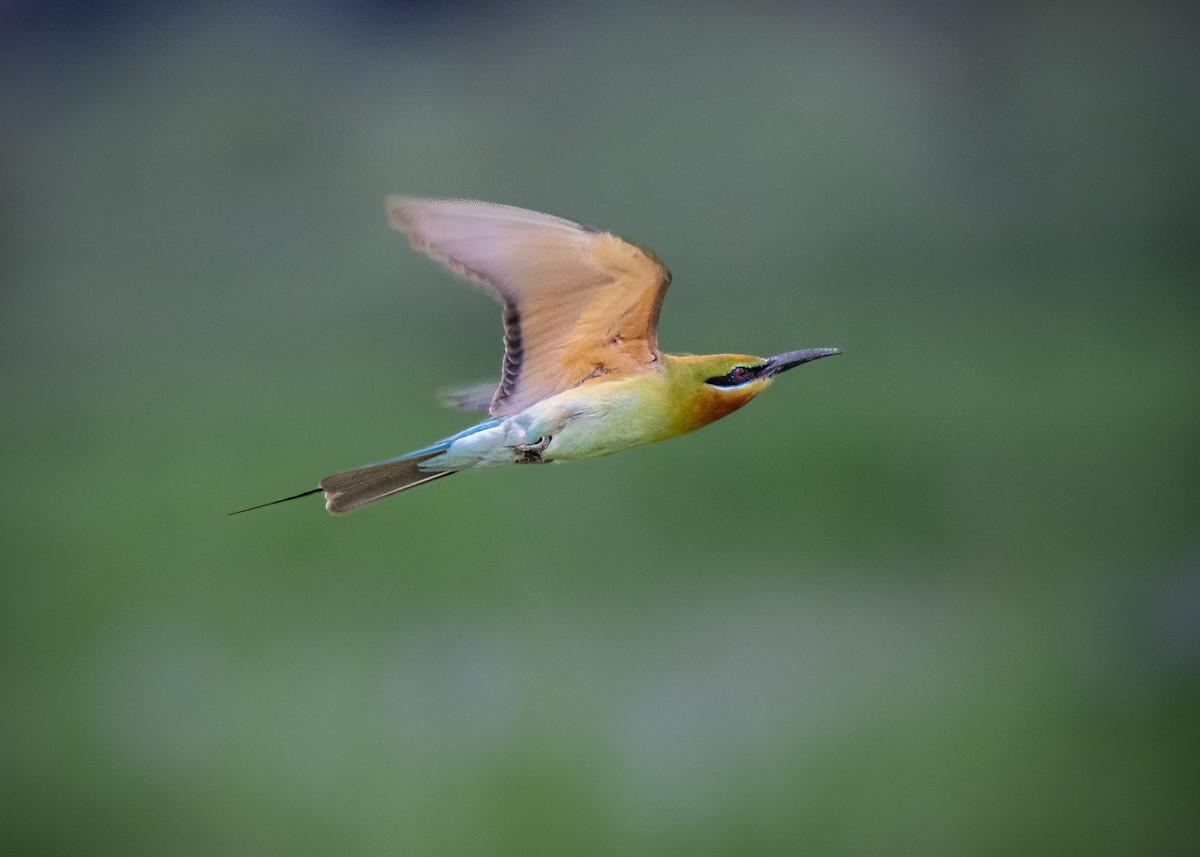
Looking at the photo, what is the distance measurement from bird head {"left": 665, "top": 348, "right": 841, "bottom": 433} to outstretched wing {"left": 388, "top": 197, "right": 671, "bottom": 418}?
0.03 meters

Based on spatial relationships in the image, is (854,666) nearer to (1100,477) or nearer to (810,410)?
(810,410)

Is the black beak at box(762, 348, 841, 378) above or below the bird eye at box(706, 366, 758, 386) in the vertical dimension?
above

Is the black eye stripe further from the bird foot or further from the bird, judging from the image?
the bird foot

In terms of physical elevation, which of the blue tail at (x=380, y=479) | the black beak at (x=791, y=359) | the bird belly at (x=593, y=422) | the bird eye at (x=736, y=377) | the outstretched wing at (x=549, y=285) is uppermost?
the outstretched wing at (x=549, y=285)

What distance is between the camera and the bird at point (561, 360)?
0.73 meters

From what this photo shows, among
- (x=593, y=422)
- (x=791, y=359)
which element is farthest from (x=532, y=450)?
(x=791, y=359)

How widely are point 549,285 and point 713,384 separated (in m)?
0.14

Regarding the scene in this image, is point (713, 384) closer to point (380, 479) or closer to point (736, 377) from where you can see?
point (736, 377)

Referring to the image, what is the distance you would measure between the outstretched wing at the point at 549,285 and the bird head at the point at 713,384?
3 centimetres

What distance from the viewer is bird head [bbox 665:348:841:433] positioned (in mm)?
712

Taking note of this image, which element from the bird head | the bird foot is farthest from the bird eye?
the bird foot

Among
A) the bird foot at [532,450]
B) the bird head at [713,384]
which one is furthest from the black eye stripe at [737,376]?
the bird foot at [532,450]

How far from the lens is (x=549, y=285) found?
0.80 m

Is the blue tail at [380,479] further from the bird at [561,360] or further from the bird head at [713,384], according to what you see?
the bird head at [713,384]
